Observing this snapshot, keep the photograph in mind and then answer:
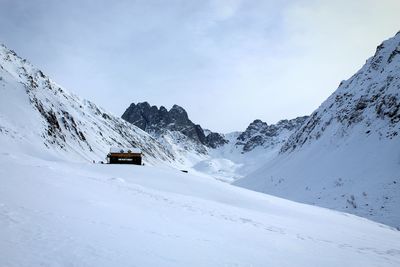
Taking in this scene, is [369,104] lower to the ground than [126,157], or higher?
higher

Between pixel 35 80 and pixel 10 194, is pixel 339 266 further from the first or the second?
pixel 35 80

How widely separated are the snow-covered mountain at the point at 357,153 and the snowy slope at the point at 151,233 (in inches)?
443

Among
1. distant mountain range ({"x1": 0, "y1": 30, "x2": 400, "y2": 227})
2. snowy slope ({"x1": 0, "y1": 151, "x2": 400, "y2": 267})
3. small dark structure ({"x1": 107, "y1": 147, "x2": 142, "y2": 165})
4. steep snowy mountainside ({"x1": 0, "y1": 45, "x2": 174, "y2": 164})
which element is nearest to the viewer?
snowy slope ({"x1": 0, "y1": 151, "x2": 400, "y2": 267})

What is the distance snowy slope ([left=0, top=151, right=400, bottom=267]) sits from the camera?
6.46m

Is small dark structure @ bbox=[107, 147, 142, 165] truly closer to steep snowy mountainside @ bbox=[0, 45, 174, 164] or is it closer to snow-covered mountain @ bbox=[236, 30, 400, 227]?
→ steep snowy mountainside @ bbox=[0, 45, 174, 164]

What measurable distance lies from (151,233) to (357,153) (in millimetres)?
30246

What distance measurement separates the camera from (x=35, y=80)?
90625 mm

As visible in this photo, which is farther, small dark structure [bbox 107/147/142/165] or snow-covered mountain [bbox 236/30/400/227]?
small dark structure [bbox 107/147/142/165]

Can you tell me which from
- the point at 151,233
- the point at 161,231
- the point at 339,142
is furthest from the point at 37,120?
the point at 151,233

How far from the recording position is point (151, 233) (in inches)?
344

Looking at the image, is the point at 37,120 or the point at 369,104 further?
the point at 37,120

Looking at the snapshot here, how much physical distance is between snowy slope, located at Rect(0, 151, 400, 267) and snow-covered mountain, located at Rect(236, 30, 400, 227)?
11261 mm

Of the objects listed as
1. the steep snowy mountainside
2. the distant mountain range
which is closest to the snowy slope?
the distant mountain range

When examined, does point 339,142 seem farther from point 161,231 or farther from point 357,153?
point 161,231
